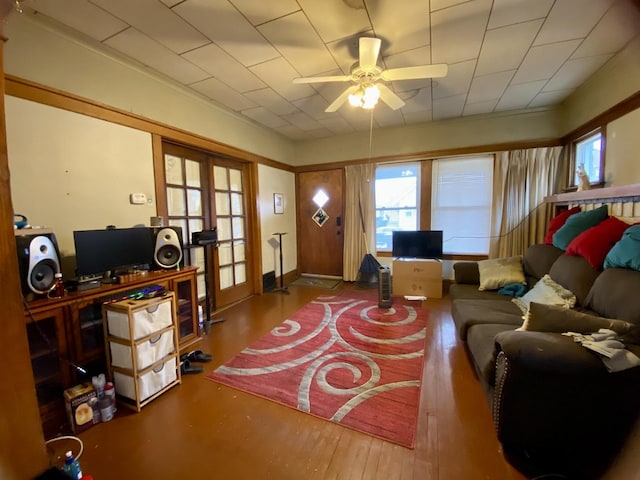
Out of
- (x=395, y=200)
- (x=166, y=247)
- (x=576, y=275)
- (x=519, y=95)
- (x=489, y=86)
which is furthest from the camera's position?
(x=395, y=200)

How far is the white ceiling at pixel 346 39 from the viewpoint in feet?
5.67

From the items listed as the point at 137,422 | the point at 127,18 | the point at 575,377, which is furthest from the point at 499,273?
the point at 127,18

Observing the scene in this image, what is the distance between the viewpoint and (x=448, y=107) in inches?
136

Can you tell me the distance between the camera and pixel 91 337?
5.95 ft

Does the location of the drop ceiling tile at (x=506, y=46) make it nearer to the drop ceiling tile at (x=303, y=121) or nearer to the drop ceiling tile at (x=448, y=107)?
the drop ceiling tile at (x=448, y=107)

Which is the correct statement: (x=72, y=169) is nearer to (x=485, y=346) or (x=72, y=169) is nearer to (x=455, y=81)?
(x=485, y=346)

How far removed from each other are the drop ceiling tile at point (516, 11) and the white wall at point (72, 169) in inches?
117

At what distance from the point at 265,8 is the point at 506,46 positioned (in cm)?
195

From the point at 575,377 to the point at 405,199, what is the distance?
348cm

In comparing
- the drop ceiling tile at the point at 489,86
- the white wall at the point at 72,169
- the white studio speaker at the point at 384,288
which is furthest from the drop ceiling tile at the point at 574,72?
the white wall at the point at 72,169

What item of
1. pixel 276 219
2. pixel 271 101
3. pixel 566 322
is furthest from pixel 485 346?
pixel 276 219

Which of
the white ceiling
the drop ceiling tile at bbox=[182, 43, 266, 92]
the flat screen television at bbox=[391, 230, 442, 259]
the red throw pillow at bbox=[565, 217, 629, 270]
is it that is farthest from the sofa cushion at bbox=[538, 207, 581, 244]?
the drop ceiling tile at bbox=[182, 43, 266, 92]

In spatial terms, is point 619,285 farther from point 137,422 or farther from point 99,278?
point 99,278

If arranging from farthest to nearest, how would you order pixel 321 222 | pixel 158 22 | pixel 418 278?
1. pixel 321 222
2. pixel 418 278
3. pixel 158 22
